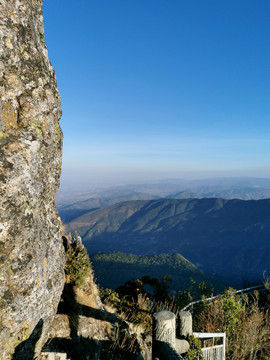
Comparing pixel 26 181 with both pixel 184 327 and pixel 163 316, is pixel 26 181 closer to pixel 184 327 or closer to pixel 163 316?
pixel 163 316

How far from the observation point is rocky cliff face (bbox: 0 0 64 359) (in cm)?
445

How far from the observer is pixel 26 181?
4.88 m

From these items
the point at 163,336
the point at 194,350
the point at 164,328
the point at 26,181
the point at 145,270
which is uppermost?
the point at 26,181

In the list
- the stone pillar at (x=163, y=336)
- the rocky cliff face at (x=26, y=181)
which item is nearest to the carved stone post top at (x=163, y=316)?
the stone pillar at (x=163, y=336)

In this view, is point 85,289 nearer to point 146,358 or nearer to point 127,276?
point 146,358

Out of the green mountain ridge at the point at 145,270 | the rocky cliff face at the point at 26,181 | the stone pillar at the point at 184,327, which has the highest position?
the rocky cliff face at the point at 26,181

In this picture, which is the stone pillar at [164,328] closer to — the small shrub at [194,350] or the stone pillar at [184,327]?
the stone pillar at [184,327]

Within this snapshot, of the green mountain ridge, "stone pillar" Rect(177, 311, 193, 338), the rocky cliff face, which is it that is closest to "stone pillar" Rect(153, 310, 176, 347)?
"stone pillar" Rect(177, 311, 193, 338)

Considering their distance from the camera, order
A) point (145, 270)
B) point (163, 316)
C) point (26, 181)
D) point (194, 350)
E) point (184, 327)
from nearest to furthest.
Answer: point (26, 181) → point (163, 316) → point (194, 350) → point (184, 327) → point (145, 270)

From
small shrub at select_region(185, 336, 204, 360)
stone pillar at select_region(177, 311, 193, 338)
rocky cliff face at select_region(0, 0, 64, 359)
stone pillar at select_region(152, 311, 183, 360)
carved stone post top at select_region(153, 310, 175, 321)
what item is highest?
rocky cliff face at select_region(0, 0, 64, 359)

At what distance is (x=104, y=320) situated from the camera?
8.30m

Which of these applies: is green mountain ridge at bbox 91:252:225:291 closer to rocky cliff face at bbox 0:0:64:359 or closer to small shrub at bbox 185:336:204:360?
small shrub at bbox 185:336:204:360

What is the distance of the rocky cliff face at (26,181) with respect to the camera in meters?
4.45

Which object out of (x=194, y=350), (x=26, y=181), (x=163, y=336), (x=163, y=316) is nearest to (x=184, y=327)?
(x=194, y=350)
